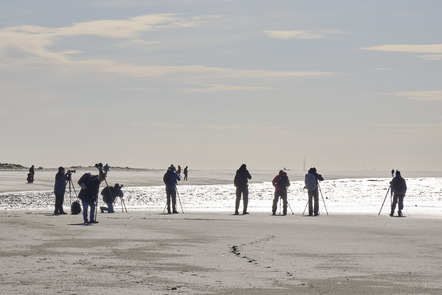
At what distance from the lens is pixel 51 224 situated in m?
23.4

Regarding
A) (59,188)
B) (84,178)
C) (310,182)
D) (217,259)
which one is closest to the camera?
(217,259)

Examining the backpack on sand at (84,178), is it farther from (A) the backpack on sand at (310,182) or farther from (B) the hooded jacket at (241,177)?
(A) the backpack on sand at (310,182)

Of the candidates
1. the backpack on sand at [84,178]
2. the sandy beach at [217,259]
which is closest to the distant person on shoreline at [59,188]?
the backpack on sand at [84,178]

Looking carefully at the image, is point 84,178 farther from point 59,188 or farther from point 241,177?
point 241,177

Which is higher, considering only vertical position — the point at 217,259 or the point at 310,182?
the point at 310,182

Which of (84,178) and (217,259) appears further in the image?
(84,178)

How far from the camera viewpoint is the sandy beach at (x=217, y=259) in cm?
1101

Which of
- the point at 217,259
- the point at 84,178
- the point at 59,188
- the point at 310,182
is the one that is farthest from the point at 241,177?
the point at 217,259

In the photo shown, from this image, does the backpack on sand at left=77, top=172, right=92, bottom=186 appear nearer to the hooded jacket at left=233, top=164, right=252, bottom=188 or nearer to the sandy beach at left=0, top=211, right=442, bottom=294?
the sandy beach at left=0, top=211, right=442, bottom=294

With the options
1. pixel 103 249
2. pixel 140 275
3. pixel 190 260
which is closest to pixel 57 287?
pixel 140 275

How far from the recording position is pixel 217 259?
47.2 feet

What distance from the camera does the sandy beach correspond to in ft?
36.1

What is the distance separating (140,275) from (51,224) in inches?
471

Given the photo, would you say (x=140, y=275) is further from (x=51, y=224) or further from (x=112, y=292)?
(x=51, y=224)
